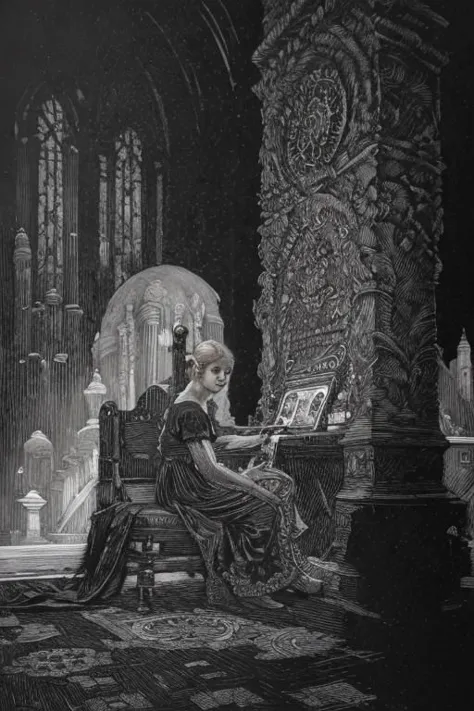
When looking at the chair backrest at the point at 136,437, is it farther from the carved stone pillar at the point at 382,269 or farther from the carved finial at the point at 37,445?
the carved finial at the point at 37,445

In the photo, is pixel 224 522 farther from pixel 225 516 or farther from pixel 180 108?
pixel 180 108

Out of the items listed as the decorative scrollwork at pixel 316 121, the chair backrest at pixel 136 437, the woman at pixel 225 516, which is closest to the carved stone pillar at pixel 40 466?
the chair backrest at pixel 136 437

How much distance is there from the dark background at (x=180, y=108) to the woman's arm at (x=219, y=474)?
189cm

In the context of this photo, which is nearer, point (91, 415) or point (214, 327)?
point (214, 327)

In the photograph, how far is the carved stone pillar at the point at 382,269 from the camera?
365 cm

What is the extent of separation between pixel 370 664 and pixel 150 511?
1.36 metres

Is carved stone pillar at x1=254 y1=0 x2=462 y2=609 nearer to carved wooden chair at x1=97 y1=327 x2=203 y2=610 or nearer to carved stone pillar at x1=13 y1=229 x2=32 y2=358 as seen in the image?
carved wooden chair at x1=97 y1=327 x2=203 y2=610

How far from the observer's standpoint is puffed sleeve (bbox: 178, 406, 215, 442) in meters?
3.60

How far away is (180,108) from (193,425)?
154 inches

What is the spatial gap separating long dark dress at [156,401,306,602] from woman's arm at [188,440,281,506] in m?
0.02

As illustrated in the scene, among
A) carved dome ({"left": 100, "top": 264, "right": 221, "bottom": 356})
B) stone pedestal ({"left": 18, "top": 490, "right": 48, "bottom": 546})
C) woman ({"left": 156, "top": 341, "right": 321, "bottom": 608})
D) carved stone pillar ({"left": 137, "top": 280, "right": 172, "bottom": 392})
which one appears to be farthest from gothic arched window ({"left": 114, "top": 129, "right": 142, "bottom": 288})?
woman ({"left": 156, "top": 341, "right": 321, "bottom": 608})

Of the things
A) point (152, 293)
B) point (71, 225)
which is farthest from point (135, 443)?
point (71, 225)

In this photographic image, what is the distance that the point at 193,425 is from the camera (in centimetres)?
360

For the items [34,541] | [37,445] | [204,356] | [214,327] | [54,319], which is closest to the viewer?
[204,356]
